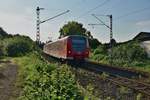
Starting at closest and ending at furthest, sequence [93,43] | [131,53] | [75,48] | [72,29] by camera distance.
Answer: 1. [75,48]
2. [131,53]
3. [93,43]
4. [72,29]

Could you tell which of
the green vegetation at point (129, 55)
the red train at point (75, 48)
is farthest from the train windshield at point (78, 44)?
the green vegetation at point (129, 55)

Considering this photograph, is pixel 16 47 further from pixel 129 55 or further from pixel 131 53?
pixel 131 53

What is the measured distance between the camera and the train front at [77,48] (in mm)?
36000

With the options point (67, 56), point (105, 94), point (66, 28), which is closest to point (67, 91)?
point (105, 94)

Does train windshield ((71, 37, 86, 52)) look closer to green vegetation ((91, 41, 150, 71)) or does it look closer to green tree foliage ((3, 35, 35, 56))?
green vegetation ((91, 41, 150, 71))

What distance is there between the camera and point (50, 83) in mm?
14547

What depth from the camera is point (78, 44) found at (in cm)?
3647

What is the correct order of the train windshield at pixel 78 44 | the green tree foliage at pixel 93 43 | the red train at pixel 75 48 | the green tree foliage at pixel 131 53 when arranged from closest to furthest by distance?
the red train at pixel 75 48 → the train windshield at pixel 78 44 → the green tree foliage at pixel 131 53 → the green tree foliage at pixel 93 43

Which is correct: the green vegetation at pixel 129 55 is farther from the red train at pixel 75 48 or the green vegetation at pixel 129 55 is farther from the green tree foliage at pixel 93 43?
the green tree foliage at pixel 93 43

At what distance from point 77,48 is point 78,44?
352mm

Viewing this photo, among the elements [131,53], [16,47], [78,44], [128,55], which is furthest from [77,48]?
[16,47]

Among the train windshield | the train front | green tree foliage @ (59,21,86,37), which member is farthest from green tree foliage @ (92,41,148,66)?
green tree foliage @ (59,21,86,37)

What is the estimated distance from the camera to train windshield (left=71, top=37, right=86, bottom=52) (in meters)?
36.3

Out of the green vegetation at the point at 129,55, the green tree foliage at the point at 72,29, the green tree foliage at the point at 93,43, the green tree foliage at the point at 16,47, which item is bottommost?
the green vegetation at the point at 129,55
